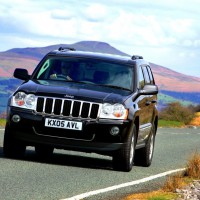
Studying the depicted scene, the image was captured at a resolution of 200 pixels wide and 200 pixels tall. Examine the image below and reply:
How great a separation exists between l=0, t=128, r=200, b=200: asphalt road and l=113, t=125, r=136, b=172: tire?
131 mm

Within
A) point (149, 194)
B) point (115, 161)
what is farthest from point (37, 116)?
point (149, 194)

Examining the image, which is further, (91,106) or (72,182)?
→ (91,106)

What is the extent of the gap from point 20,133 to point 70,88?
1116mm

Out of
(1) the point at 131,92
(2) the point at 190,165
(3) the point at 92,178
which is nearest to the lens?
(3) the point at 92,178

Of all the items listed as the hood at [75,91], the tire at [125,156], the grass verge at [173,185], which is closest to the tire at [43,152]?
the hood at [75,91]

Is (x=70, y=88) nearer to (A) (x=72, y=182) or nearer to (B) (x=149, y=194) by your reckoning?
(A) (x=72, y=182)

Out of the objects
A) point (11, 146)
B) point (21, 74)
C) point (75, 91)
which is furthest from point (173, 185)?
point (21, 74)

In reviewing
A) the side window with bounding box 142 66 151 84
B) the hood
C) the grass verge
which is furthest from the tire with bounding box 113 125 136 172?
the side window with bounding box 142 66 151 84

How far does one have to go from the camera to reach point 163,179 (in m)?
14.4

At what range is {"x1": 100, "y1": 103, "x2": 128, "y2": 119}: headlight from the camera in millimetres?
14500

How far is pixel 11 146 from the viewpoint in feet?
48.6

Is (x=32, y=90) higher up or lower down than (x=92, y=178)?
higher up

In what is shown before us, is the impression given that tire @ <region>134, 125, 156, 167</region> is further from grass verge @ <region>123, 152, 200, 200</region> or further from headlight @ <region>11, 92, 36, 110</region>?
headlight @ <region>11, 92, 36, 110</region>

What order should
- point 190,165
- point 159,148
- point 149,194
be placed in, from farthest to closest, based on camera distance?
1. point 159,148
2. point 190,165
3. point 149,194
